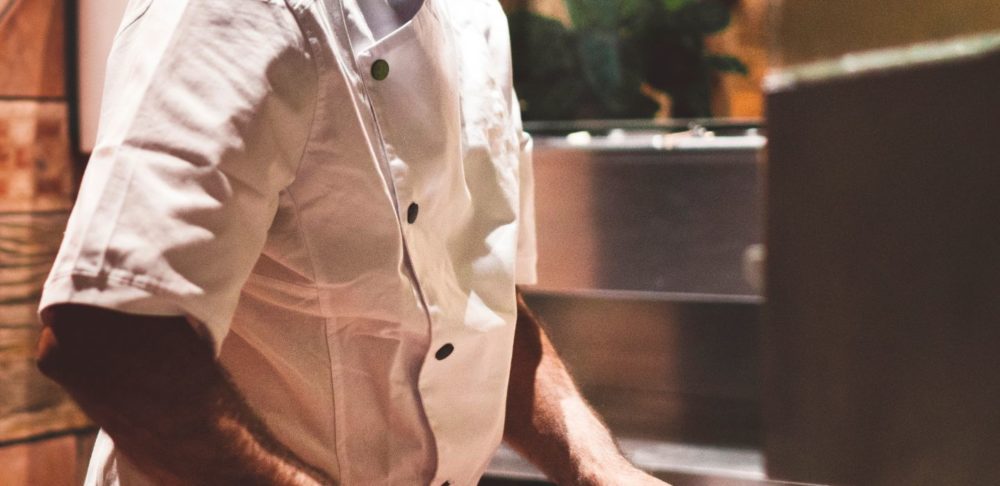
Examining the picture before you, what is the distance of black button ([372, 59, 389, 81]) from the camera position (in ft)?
2.40

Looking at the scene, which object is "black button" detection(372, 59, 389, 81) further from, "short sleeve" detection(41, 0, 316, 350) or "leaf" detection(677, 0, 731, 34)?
"leaf" detection(677, 0, 731, 34)

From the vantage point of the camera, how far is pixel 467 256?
899 millimetres

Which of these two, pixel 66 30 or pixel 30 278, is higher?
pixel 66 30

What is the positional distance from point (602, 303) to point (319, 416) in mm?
1522

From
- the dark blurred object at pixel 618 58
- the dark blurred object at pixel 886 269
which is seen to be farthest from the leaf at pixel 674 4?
the dark blurred object at pixel 886 269

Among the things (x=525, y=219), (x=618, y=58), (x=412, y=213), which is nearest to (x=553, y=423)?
(x=525, y=219)

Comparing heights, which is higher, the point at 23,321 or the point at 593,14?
the point at 593,14

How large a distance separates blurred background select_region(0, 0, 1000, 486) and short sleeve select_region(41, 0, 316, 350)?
326mm

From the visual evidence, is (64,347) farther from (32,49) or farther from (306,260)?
(32,49)

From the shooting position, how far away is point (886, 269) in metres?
0.44

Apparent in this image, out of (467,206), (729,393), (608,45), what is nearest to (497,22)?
(467,206)

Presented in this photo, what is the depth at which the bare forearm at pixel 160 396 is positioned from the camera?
1.90ft

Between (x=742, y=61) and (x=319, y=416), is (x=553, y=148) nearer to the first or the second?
(x=742, y=61)

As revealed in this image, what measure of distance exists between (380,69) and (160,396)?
30 cm
